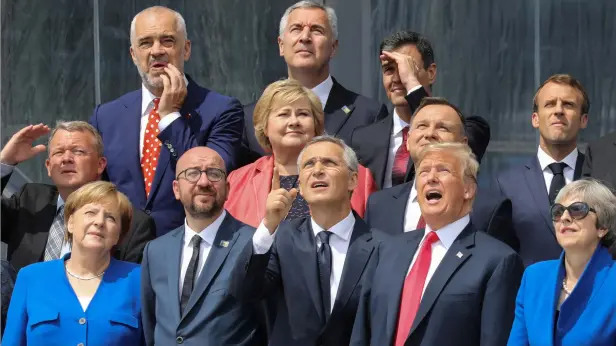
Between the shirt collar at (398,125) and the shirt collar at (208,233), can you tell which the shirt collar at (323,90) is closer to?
the shirt collar at (398,125)

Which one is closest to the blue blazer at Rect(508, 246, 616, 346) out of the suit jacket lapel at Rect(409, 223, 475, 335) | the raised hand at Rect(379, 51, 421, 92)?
the suit jacket lapel at Rect(409, 223, 475, 335)

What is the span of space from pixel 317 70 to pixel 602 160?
1.57m

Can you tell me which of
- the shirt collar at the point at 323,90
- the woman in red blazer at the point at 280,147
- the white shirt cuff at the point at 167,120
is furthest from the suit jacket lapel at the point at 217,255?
the shirt collar at the point at 323,90

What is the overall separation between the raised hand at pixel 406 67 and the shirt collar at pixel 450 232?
1308 mm

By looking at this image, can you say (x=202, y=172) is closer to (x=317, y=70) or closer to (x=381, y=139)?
(x=381, y=139)

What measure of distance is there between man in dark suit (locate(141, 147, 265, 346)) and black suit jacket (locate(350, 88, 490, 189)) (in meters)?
0.88

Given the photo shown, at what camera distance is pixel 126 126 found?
7.43 metres

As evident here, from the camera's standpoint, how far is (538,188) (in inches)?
270

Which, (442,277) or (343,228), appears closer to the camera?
(442,277)

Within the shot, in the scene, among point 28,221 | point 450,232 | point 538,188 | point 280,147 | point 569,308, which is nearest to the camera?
point 569,308

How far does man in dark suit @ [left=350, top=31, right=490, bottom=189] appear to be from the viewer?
7.24 metres

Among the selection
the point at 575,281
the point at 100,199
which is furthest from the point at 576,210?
the point at 100,199

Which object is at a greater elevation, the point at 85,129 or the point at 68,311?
the point at 85,129

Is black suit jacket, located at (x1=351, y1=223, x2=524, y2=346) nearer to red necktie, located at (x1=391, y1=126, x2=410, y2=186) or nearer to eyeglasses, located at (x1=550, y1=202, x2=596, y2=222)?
eyeglasses, located at (x1=550, y1=202, x2=596, y2=222)
